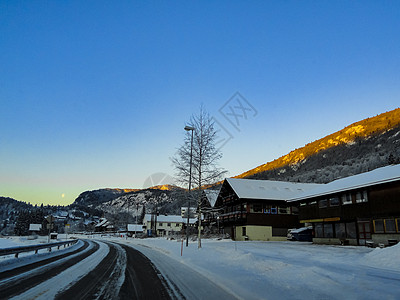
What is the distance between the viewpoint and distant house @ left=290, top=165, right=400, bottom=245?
2400 centimetres

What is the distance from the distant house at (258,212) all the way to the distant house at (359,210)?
26.8 feet

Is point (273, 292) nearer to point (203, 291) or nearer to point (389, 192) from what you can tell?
point (203, 291)

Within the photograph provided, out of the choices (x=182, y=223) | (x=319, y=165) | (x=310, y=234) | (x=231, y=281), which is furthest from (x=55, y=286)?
(x=319, y=165)

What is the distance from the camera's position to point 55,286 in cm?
834

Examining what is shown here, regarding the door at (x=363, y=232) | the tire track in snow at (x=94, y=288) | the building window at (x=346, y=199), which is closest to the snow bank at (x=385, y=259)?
the tire track in snow at (x=94, y=288)

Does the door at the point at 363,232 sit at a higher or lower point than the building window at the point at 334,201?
lower

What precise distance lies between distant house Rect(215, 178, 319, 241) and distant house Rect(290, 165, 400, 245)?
26.8 feet

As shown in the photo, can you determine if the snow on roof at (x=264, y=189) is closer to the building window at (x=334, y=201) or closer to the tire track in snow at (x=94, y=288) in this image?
the building window at (x=334, y=201)

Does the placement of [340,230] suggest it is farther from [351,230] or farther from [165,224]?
[165,224]

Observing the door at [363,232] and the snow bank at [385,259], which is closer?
the snow bank at [385,259]

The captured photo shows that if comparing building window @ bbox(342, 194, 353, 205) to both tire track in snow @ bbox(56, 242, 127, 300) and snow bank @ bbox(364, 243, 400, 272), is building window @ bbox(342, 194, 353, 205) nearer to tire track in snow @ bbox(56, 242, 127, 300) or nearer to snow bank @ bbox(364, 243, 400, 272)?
snow bank @ bbox(364, 243, 400, 272)

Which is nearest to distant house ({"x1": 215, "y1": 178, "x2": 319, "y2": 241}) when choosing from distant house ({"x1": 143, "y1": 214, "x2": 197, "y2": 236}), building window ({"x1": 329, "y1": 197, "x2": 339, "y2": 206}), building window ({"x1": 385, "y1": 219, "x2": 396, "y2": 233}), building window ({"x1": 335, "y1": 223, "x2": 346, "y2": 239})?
building window ({"x1": 329, "y1": 197, "x2": 339, "y2": 206})

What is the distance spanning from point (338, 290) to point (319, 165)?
150843 mm

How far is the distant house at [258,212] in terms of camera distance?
142ft
